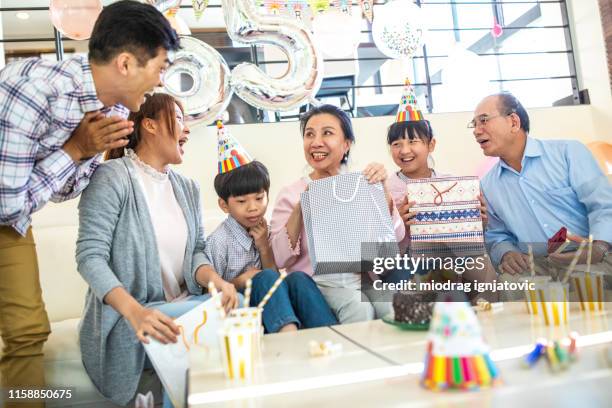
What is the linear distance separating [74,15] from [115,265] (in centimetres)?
153

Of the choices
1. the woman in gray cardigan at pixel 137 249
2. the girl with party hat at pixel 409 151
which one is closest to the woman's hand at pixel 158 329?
the woman in gray cardigan at pixel 137 249

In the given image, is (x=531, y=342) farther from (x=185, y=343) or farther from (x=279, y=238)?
(x=279, y=238)

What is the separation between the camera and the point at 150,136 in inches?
65.4

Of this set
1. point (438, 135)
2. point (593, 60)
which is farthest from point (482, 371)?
point (593, 60)

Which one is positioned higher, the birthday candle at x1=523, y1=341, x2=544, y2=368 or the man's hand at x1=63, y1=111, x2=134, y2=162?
the man's hand at x1=63, y1=111, x2=134, y2=162

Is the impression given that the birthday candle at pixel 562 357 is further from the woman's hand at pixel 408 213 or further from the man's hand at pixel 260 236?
the man's hand at pixel 260 236

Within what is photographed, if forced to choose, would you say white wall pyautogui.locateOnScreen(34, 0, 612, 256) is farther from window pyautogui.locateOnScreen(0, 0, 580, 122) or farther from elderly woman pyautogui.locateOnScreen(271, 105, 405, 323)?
elderly woman pyautogui.locateOnScreen(271, 105, 405, 323)

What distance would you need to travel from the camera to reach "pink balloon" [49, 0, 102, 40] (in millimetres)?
2424

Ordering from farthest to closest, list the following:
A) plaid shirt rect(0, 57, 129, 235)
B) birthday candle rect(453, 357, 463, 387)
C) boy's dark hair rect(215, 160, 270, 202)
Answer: boy's dark hair rect(215, 160, 270, 202) → plaid shirt rect(0, 57, 129, 235) → birthday candle rect(453, 357, 463, 387)

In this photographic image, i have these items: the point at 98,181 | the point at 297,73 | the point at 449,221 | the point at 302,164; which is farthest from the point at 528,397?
the point at 302,164

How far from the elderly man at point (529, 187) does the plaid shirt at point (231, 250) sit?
0.93 m

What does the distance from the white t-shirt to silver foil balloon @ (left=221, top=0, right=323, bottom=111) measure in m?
0.80

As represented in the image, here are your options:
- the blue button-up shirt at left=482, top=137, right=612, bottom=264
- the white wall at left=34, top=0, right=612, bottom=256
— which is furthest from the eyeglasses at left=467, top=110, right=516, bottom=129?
the white wall at left=34, top=0, right=612, bottom=256

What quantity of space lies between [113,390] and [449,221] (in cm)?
120
